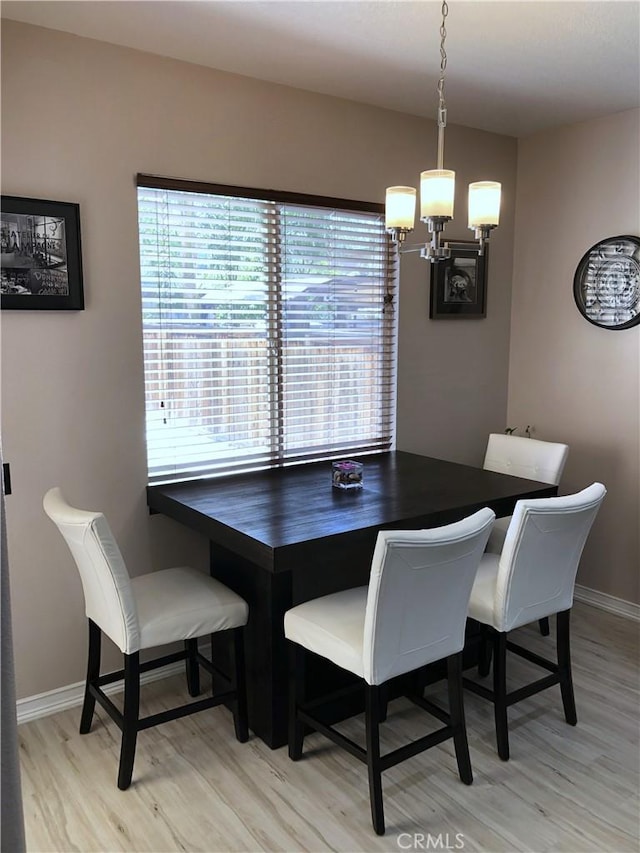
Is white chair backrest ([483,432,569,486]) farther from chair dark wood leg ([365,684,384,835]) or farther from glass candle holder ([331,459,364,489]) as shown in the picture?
chair dark wood leg ([365,684,384,835])

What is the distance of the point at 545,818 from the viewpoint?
2.23 metres

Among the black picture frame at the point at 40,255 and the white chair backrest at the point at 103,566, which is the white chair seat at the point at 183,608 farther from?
the black picture frame at the point at 40,255

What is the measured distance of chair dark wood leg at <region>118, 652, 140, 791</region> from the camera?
2.32 meters

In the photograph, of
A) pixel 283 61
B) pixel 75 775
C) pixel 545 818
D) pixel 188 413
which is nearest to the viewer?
pixel 545 818

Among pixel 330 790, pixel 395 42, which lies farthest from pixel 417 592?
pixel 395 42

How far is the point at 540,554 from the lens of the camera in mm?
2436

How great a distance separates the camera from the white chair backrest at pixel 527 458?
11.3 feet

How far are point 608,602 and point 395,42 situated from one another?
116 inches

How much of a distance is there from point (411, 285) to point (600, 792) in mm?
2439

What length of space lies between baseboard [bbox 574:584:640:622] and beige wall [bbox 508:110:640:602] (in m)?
0.03

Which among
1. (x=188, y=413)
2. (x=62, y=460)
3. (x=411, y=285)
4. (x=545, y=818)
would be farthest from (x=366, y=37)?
(x=545, y=818)

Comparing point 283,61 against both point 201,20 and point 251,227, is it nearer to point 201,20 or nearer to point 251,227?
point 201,20

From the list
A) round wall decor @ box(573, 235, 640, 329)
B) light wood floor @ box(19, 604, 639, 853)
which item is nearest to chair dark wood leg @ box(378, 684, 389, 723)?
light wood floor @ box(19, 604, 639, 853)

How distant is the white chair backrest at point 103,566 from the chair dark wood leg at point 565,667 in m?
1.55
